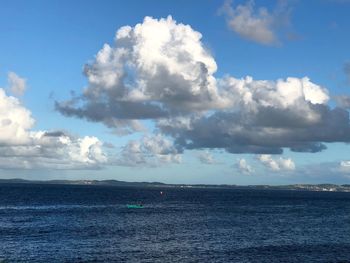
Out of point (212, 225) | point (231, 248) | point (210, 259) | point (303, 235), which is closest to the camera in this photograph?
point (210, 259)

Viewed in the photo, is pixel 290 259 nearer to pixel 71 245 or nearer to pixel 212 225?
pixel 71 245

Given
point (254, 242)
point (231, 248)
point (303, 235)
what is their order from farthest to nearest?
point (303, 235) → point (254, 242) → point (231, 248)

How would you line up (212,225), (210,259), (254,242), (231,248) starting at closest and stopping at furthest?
(210,259) < (231,248) < (254,242) < (212,225)

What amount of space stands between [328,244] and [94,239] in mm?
50906

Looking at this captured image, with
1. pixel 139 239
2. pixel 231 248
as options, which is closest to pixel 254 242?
pixel 231 248

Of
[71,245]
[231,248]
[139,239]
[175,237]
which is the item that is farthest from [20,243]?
[231,248]

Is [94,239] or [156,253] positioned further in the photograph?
[94,239]

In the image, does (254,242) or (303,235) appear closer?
(254,242)

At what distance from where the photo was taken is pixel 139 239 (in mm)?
105688

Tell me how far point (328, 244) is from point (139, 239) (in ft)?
135

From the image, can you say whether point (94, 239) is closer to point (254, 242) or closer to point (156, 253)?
point (156, 253)

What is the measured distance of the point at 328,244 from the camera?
4131 inches

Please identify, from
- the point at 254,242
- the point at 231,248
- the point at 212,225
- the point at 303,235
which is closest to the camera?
the point at 231,248

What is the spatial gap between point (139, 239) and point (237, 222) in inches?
1924
